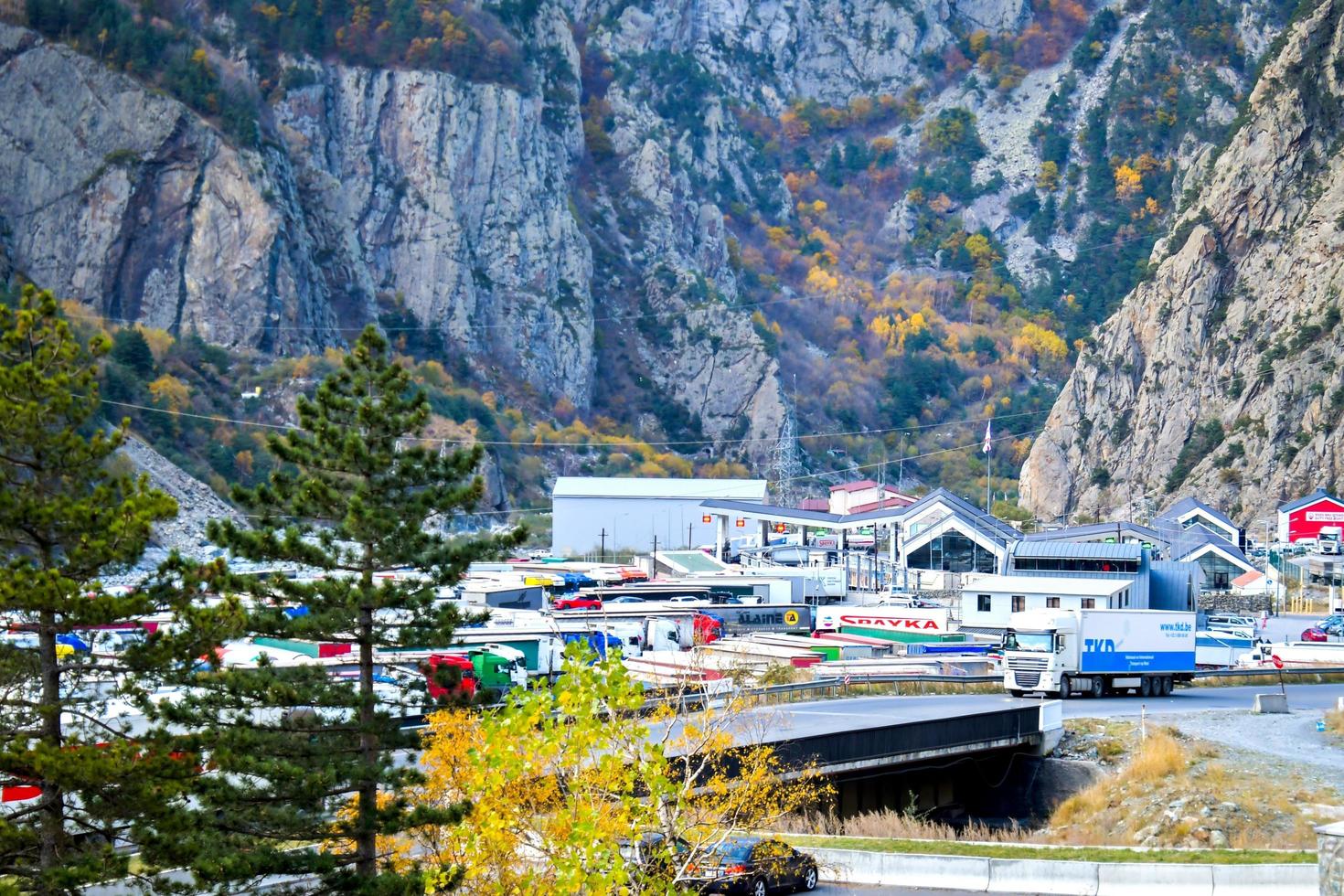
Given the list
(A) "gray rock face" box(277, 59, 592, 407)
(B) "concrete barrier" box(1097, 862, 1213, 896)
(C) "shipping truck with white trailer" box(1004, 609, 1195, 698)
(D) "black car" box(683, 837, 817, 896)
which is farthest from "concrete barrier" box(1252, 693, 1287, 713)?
(A) "gray rock face" box(277, 59, 592, 407)

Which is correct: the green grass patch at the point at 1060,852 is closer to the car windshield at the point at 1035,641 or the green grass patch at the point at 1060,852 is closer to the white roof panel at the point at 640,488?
the car windshield at the point at 1035,641

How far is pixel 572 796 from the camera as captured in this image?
18188 millimetres

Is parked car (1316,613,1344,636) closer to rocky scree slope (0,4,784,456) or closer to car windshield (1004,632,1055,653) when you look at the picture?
car windshield (1004,632,1055,653)

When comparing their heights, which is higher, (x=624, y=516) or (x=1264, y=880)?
(x=624, y=516)

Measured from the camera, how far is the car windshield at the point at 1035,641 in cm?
4681

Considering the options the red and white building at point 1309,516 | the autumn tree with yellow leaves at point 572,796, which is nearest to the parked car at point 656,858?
the autumn tree with yellow leaves at point 572,796

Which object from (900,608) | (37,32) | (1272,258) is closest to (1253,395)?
(1272,258)

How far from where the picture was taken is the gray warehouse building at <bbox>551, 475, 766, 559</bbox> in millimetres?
117938

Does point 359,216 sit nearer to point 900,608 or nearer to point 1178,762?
point 900,608

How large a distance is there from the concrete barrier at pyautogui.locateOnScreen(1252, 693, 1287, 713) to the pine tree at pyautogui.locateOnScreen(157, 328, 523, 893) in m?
27.2

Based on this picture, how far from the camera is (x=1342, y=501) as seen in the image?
95375 mm

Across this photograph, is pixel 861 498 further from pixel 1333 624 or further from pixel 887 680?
pixel 887 680

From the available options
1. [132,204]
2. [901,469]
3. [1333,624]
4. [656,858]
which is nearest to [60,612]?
[656,858]

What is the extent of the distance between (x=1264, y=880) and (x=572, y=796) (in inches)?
484
